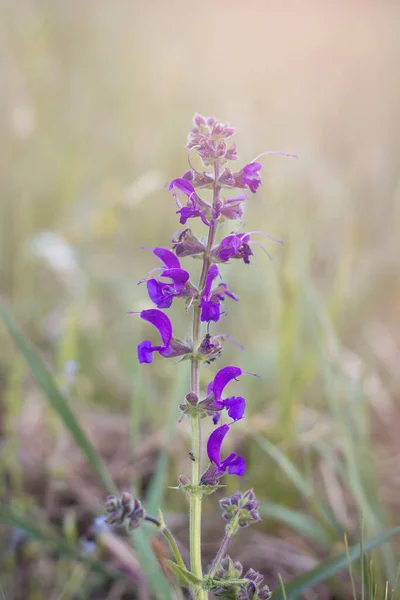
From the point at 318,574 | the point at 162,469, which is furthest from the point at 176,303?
the point at 318,574

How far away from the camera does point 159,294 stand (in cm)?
140

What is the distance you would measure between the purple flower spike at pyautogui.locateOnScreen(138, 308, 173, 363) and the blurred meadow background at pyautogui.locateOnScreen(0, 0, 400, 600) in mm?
718

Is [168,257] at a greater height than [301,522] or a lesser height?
greater

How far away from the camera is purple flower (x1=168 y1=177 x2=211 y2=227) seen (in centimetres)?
135

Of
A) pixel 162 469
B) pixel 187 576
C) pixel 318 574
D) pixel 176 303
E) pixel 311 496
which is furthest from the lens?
pixel 176 303

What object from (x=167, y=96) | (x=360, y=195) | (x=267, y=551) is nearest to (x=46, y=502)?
(x=267, y=551)

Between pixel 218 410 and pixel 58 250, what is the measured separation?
2.28 metres

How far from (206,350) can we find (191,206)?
1.07ft

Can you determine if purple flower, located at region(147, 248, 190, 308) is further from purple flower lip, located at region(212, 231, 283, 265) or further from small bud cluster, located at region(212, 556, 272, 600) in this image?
small bud cluster, located at region(212, 556, 272, 600)

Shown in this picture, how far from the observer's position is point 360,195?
14.9ft

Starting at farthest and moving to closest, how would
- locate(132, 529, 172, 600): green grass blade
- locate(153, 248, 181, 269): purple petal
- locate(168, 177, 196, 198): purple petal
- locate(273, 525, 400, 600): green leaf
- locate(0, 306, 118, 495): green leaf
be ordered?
locate(0, 306, 118, 495): green leaf → locate(132, 529, 172, 600): green grass blade → locate(273, 525, 400, 600): green leaf → locate(153, 248, 181, 269): purple petal → locate(168, 177, 196, 198): purple petal

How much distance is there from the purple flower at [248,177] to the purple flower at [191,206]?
0.10 metres

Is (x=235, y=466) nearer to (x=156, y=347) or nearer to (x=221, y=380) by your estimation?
(x=221, y=380)

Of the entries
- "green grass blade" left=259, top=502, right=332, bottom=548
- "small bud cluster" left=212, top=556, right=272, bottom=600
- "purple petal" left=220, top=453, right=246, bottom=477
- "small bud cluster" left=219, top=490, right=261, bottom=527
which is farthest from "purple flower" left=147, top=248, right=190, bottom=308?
"green grass blade" left=259, top=502, right=332, bottom=548
